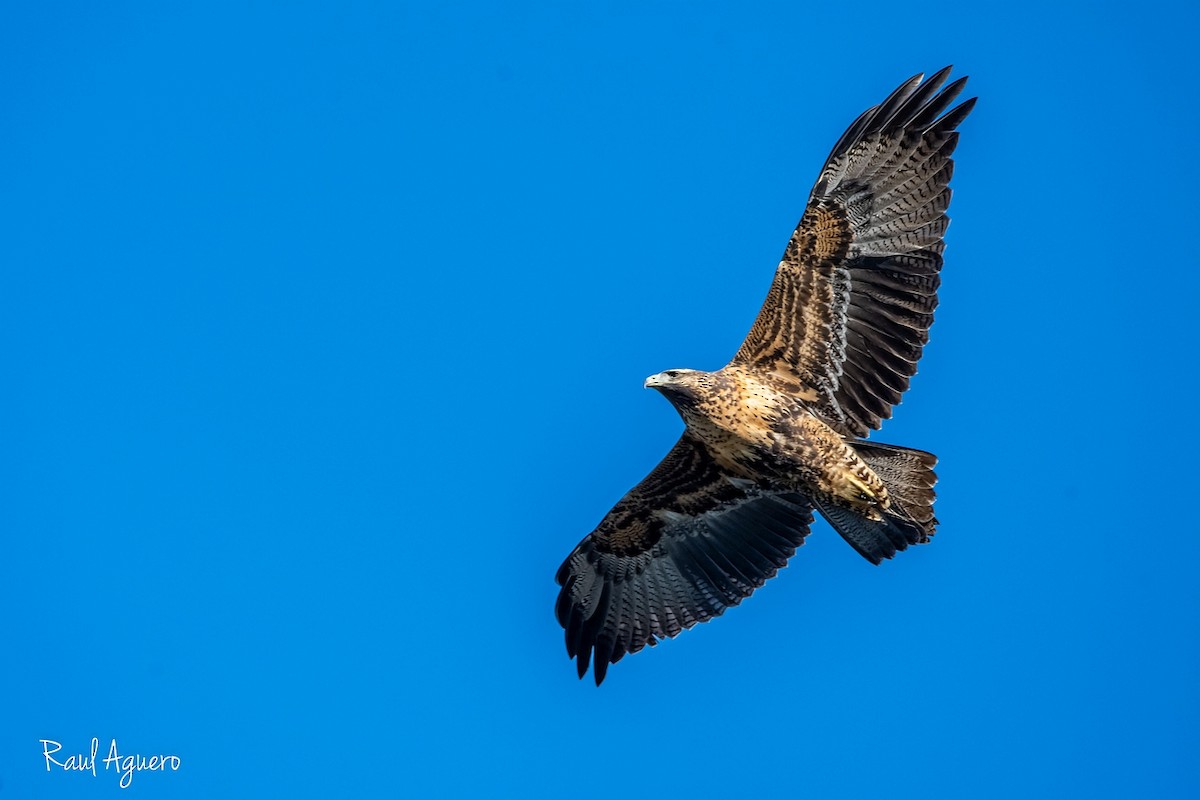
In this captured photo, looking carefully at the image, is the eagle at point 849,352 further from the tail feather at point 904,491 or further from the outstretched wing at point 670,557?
the outstretched wing at point 670,557

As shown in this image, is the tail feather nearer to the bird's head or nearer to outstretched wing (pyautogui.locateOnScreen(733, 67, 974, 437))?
outstretched wing (pyautogui.locateOnScreen(733, 67, 974, 437))

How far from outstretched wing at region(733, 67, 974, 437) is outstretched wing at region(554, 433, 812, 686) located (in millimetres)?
1265

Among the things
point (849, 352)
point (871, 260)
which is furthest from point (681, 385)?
point (871, 260)

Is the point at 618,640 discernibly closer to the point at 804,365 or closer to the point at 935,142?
the point at 804,365

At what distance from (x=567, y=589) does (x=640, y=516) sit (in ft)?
3.41

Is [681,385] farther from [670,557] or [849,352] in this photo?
[670,557]

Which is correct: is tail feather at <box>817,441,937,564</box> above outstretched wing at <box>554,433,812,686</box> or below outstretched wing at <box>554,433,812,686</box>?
below

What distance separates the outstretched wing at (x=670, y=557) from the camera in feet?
48.0

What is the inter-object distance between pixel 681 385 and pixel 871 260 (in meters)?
2.01

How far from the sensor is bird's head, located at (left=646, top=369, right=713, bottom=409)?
43.2ft

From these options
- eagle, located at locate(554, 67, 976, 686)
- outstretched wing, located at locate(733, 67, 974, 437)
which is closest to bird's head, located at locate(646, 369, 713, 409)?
eagle, located at locate(554, 67, 976, 686)

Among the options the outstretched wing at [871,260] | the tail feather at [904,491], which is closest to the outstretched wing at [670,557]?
the tail feather at [904,491]

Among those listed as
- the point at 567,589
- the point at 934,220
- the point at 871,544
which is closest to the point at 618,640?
the point at 567,589

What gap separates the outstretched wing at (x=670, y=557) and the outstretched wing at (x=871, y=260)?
4.15ft
